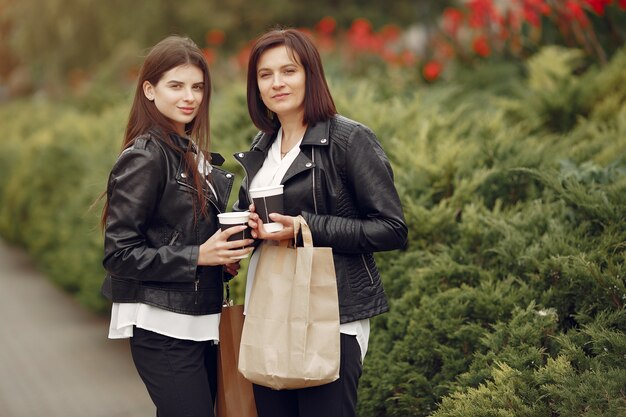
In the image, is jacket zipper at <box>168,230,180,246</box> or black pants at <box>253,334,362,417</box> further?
jacket zipper at <box>168,230,180,246</box>

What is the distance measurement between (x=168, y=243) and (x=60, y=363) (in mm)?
3782

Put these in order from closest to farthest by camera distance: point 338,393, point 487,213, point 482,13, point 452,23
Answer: point 338,393 < point 487,213 < point 482,13 < point 452,23

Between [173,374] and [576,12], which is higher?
[576,12]

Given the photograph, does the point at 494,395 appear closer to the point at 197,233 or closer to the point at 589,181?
the point at 197,233

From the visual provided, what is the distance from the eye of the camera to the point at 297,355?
8.75ft

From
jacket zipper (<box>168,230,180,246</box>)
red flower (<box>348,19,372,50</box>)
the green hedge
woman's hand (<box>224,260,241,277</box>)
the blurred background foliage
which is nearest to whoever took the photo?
jacket zipper (<box>168,230,180,246</box>)

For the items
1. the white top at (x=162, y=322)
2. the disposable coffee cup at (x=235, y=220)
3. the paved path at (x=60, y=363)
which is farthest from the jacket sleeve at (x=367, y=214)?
the paved path at (x=60, y=363)

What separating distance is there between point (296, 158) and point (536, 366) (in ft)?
4.69

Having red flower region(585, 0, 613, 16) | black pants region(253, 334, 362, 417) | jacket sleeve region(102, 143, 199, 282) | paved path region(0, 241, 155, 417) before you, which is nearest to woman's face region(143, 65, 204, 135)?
jacket sleeve region(102, 143, 199, 282)

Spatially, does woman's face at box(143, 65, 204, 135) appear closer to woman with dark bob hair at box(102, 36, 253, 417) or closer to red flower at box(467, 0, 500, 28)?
woman with dark bob hair at box(102, 36, 253, 417)

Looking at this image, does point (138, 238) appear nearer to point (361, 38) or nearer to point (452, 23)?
point (452, 23)

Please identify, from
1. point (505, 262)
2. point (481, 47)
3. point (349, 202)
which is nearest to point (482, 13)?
point (481, 47)

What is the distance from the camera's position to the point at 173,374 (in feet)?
9.59

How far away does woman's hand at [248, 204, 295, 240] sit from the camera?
108 inches
